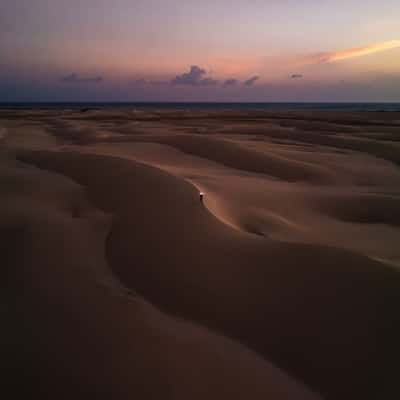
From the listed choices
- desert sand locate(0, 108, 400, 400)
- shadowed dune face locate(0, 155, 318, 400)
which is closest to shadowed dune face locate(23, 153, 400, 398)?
desert sand locate(0, 108, 400, 400)

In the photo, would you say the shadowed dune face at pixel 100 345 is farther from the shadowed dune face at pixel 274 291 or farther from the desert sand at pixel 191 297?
the shadowed dune face at pixel 274 291

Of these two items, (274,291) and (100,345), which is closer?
(100,345)

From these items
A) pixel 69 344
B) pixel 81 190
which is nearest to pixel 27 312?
pixel 69 344

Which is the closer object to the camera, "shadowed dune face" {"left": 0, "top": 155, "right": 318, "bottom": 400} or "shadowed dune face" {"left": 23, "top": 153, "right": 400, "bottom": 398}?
"shadowed dune face" {"left": 0, "top": 155, "right": 318, "bottom": 400}

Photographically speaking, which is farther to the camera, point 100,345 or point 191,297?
point 191,297

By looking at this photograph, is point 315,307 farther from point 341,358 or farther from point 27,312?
point 27,312

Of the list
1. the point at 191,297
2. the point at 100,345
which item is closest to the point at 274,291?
the point at 191,297

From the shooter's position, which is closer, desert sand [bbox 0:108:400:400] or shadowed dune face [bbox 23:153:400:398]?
desert sand [bbox 0:108:400:400]

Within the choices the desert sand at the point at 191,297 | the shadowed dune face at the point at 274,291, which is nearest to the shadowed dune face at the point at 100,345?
the desert sand at the point at 191,297

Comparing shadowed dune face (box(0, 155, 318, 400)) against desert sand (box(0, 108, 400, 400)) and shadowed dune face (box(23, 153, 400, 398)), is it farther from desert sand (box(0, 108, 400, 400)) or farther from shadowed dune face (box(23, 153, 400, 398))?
shadowed dune face (box(23, 153, 400, 398))

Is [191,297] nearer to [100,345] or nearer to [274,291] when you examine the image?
[274,291]

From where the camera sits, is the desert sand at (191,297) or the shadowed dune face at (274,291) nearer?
the desert sand at (191,297)
